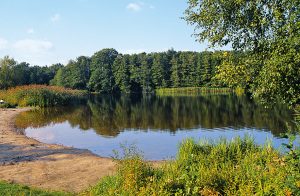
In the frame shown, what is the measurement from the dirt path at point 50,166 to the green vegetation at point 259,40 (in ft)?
20.8

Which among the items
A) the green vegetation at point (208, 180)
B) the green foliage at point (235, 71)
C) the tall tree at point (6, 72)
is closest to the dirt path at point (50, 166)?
the green vegetation at point (208, 180)

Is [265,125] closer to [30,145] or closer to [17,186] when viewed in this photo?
[30,145]

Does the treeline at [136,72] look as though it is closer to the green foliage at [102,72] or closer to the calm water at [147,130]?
the green foliage at [102,72]

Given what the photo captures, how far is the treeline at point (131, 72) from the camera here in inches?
4171

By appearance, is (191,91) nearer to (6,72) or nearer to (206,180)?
(6,72)

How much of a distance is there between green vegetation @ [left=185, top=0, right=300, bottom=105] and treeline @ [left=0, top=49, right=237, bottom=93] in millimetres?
86834

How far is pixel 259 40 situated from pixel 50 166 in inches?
415

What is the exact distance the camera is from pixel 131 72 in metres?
118

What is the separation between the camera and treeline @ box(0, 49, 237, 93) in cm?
10594

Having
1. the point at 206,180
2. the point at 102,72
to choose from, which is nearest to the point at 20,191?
the point at 206,180

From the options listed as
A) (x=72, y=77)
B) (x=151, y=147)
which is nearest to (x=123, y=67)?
(x=72, y=77)

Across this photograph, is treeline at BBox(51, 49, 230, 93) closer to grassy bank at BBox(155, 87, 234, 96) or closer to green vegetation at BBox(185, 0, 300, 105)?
grassy bank at BBox(155, 87, 234, 96)

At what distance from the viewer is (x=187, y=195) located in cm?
783

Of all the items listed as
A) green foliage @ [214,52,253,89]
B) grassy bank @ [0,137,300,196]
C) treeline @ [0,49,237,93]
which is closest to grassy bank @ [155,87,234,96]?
treeline @ [0,49,237,93]
